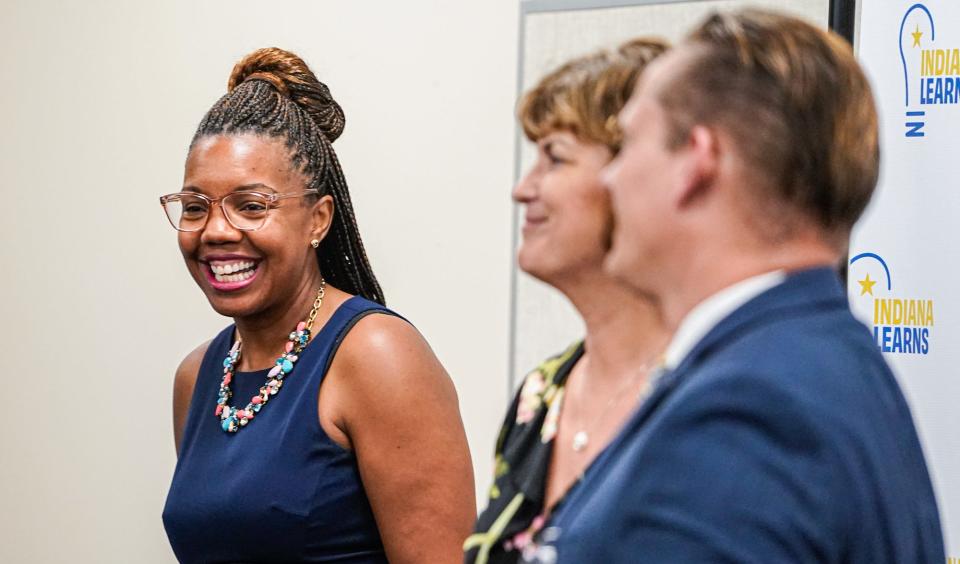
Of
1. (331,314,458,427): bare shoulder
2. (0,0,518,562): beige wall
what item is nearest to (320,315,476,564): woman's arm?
(331,314,458,427): bare shoulder

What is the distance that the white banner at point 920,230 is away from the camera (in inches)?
90.0

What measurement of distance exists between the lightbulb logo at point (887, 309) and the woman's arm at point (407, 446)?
88cm

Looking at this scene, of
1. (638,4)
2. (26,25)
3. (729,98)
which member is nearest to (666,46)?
(729,98)

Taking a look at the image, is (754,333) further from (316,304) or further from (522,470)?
(316,304)

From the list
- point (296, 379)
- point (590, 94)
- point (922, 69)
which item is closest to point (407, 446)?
point (296, 379)

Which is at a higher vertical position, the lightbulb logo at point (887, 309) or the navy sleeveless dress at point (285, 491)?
the lightbulb logo at point (887, 309)

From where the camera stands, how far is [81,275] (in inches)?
140

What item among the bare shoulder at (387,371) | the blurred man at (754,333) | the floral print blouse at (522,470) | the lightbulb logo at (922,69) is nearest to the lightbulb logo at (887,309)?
the lightbulb logo at (922,69)

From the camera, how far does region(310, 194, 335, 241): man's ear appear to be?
2.09m

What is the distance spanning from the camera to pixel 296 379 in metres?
1.99

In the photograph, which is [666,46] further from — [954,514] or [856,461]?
[954,514]

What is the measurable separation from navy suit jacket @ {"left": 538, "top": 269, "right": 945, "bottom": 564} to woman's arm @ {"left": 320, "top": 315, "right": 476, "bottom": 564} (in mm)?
904

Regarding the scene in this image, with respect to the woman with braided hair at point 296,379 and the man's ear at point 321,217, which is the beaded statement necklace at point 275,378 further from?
the man's ear at point 321,217

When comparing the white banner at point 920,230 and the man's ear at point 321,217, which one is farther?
the white banner at point 920,230
